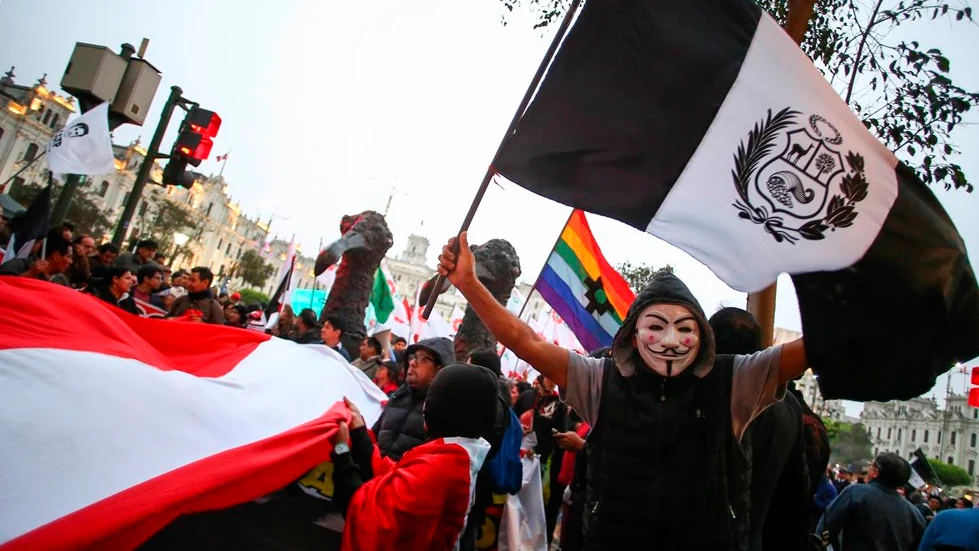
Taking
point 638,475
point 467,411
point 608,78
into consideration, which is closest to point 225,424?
point 467,411

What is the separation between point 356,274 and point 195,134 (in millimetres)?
3353

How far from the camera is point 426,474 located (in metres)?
2.26

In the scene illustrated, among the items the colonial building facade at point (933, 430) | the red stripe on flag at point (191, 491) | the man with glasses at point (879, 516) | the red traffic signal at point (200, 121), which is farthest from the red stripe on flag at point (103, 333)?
the colonial building facade at point (933, 430)

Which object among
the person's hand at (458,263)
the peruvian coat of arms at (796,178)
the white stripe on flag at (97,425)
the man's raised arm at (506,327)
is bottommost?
the white stripe on flag at (97,425)

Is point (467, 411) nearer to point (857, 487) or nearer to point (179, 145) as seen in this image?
point (857, 487)

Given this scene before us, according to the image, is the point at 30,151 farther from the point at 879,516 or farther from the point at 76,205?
the point at 879,516

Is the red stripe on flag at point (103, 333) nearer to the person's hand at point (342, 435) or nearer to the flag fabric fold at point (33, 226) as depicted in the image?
the person's hand at point (342, 435)

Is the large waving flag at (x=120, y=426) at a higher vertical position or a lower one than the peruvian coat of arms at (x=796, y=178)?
lower

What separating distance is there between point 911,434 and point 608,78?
104 metres

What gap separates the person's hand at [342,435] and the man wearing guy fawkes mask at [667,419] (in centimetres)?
88

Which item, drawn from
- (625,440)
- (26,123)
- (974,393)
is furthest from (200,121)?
(26,123)

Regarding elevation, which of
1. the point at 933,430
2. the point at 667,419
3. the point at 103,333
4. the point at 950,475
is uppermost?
the point at 933,430

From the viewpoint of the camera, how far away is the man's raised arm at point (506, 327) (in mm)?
2234

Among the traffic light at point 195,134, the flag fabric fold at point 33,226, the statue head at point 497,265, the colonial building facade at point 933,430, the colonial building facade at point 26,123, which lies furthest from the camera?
the colonial building facade at point 933,430
